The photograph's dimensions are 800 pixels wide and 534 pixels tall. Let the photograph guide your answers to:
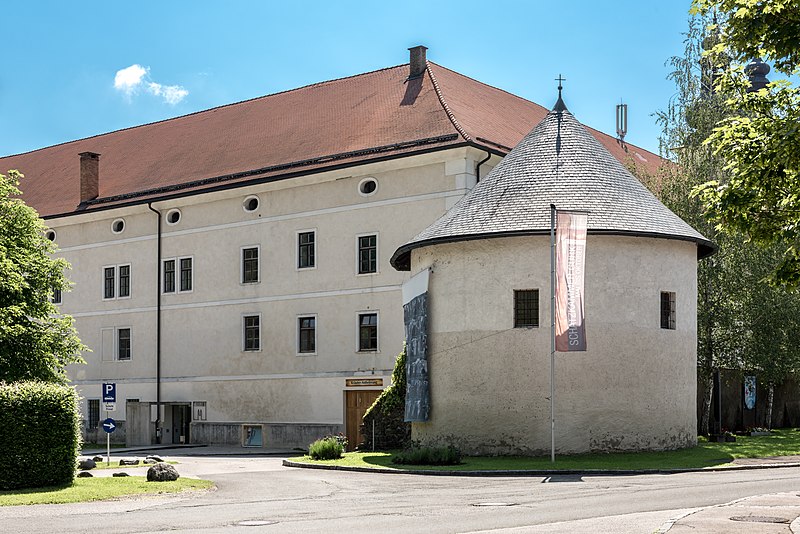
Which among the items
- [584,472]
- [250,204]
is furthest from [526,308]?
[250,204]

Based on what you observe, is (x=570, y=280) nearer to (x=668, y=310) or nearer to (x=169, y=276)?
(x=668, y=310)

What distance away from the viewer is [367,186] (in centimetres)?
4094

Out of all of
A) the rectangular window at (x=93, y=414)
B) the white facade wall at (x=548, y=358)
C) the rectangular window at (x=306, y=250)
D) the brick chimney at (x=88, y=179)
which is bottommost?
the rectangular window at (x=93, y=414)

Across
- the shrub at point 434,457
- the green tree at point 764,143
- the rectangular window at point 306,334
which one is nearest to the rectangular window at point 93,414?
the rectangular window at point 306,334

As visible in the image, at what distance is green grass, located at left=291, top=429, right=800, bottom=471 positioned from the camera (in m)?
26.7

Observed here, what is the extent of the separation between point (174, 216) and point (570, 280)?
23552mm

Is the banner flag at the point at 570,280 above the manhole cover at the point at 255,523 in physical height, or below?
above

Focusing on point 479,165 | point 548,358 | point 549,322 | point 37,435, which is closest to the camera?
point 37,435

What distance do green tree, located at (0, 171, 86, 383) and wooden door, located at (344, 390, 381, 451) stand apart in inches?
391

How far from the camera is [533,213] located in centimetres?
3017

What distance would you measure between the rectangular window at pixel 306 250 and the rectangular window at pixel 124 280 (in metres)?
10.1

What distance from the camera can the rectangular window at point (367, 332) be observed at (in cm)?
4038

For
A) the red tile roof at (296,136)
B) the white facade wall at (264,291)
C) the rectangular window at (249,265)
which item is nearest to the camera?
the white facade wall at (264,291)

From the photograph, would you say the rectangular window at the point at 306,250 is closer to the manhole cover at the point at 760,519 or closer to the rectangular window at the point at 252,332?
the rectangular window at the point at 252,332
